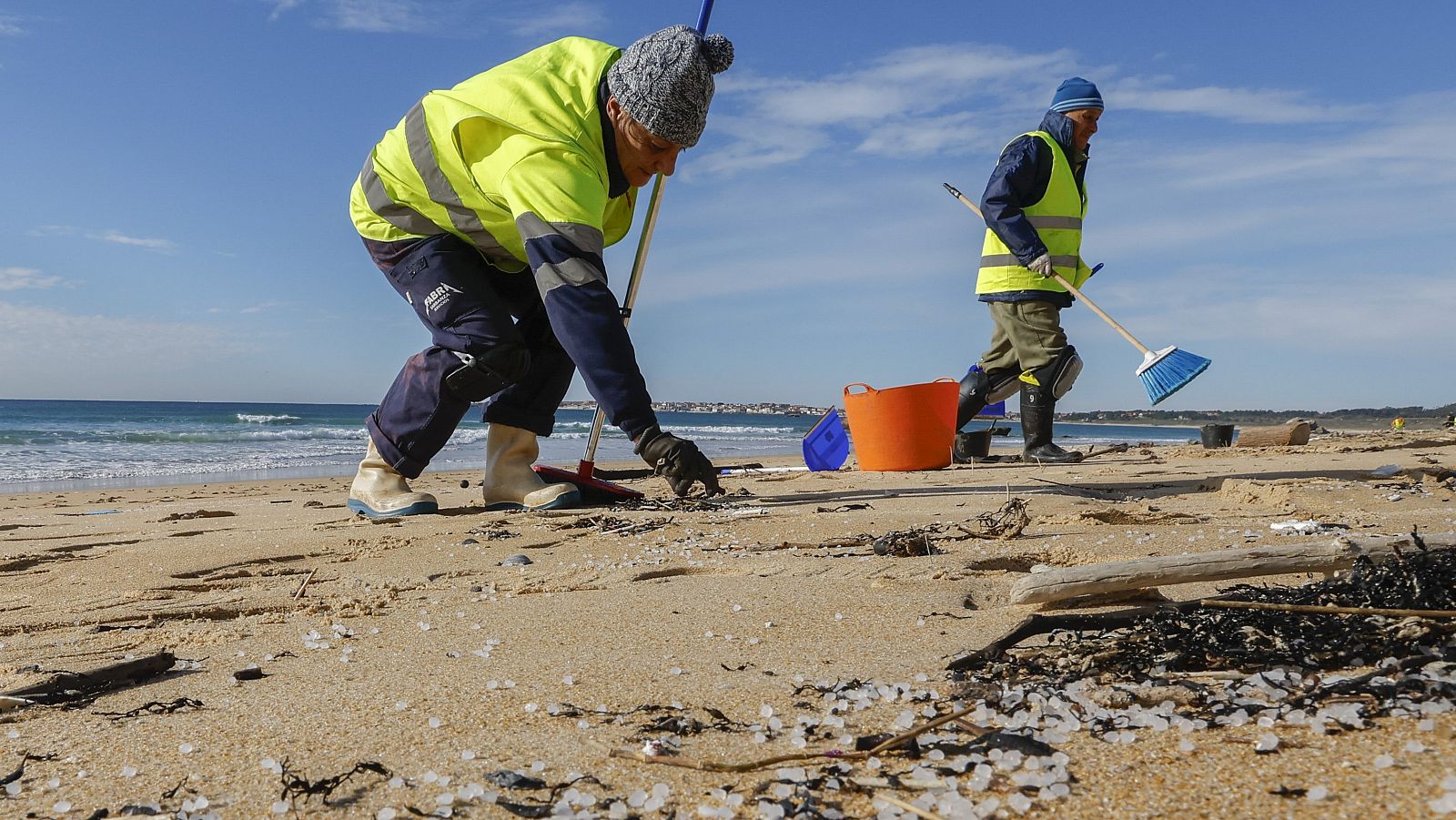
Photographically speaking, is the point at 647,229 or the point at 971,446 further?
the point at 971,446

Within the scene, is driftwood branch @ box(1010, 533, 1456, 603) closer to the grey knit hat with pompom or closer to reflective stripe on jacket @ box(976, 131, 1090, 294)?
the grey knit hat with pompom

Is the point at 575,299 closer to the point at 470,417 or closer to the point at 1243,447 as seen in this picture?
the point at 1243,447

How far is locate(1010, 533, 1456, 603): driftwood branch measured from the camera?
5.46 ft

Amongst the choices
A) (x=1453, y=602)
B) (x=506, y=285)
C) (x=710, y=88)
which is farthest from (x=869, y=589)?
(x=506, y=285)

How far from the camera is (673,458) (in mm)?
3100

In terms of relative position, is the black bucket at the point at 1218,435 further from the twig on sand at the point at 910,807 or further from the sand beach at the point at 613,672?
the twig on sand at the point at 910,807

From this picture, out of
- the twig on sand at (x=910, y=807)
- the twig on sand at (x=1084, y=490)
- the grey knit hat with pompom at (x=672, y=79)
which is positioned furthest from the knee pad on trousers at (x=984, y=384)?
the twig on sand at (x=910, y=807)

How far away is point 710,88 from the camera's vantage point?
3125 millimetres

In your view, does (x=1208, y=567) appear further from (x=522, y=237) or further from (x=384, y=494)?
(x=384, y=494)

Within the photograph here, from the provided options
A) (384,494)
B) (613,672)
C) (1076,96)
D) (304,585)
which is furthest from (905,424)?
(613,672)

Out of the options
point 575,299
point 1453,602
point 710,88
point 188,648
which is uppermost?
point 710,88

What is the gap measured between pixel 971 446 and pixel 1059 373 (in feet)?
3.93

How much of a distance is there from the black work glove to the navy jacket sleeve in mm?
3334

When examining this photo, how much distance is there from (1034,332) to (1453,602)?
4627mm
